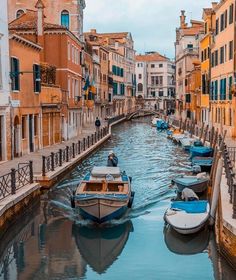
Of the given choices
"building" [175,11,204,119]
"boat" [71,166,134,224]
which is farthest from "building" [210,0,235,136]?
"building" [175,11,204,119]

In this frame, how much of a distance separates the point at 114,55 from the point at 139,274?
67.6m

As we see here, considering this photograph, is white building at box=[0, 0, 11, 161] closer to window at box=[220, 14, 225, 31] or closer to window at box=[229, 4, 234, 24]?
window at box=[229, 4, 234, 24]

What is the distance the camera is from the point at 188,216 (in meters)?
14.2

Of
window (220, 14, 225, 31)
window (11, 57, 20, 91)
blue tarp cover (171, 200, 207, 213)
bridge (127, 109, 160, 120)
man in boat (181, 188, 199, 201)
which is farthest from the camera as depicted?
bridge (127, 109, 160, 120)

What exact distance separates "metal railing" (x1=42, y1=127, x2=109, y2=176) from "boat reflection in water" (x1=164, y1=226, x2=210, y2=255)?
23.4 feet

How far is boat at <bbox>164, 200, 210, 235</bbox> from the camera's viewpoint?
45.4 feet

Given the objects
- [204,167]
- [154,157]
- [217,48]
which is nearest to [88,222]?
[204,167]

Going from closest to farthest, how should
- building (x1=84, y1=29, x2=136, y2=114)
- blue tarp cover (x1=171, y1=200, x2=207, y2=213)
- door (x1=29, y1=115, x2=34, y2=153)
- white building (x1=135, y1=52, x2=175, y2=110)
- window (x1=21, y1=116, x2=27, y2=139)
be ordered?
1. blue tarp cover (x1=171, y1=200, x2=207, y2=213)
2. window (x1=21, y1=116, x2=27, y2=139)
3. door (x1=29, y1=115, x2=34, y2=153)
4. building (x1=84, y1=29, x2=136, y2=114)
5. white building (x1=135, y1=52, x2=175, y2=110)

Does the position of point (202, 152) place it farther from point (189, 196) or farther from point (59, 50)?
point (59, 50)

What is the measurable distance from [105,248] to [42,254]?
5.86ft

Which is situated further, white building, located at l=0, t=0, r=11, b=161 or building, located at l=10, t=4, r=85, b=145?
building, located at l=10, t=4, r=85, b=145

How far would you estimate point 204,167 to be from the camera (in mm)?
24906

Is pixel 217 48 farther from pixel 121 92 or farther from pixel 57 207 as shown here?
pixel 121 92

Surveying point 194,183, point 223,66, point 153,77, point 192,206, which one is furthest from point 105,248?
point 153,77
